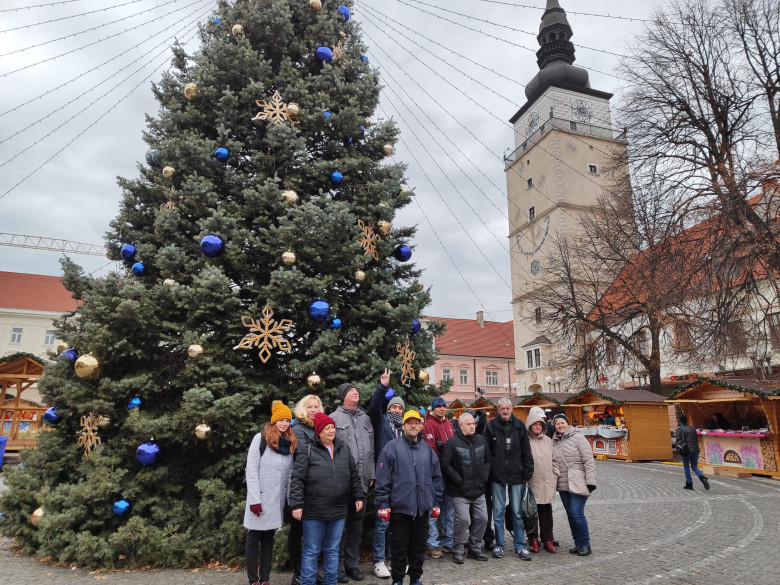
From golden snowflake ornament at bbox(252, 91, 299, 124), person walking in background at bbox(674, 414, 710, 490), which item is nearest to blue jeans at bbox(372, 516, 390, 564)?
golden snowflake ornament at bbox(252, 91, 299, 124)

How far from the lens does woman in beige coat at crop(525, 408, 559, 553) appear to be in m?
6.12

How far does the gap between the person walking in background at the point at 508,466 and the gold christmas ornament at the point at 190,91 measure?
19.2 ft

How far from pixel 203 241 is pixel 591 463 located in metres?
5.38

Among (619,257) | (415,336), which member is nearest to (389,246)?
(415,336)

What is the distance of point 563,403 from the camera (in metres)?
20.7

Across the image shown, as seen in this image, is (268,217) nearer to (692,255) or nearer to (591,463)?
(591,463)

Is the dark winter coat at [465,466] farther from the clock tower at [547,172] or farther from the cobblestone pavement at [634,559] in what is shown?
the clock tower at [547,172]

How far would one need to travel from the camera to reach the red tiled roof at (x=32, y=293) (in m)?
40.9

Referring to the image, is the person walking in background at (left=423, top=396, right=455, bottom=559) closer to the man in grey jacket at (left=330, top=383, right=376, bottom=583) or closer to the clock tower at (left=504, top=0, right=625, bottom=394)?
the man in grey jacket at (left=330, top=383, right=376, bottom=583)

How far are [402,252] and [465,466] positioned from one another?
3008mm

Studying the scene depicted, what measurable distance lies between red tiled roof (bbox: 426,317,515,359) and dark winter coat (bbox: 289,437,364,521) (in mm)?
47346

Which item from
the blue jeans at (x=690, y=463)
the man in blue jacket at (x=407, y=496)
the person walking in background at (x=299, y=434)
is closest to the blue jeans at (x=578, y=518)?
the man in blue jacket at (x=407, y=496)

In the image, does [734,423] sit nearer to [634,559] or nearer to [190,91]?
[634,559]

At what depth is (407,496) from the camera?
4.61m
